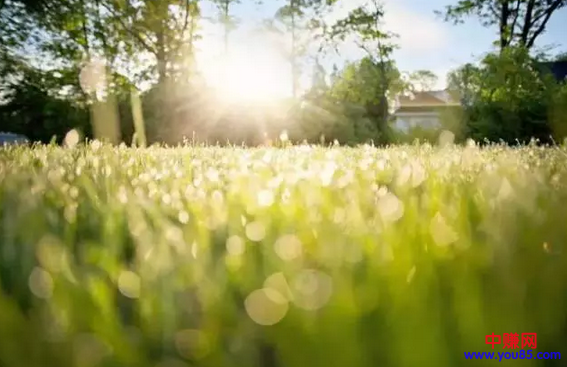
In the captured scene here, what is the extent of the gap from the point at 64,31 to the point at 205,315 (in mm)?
10602

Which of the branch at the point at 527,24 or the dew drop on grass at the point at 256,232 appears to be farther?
the branch at the point at 527,24

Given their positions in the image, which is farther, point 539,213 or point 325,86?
point 325,86

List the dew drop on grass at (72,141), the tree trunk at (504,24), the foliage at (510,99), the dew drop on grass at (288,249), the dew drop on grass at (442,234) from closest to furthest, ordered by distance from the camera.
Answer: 1. the dew drop on grass at (288,249)
2. the dew drop on grass at (442,234)
3. the dew drop on grass at (72,141)
4. the foliage at (510,99)
5. the tree trunk at (504,24)

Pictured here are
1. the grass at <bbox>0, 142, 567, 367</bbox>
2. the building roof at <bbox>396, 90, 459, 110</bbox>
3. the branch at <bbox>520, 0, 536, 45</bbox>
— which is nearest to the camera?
the grass at <bbox>0, 142, 567, 367</bbox>

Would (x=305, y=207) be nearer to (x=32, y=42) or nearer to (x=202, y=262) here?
(x=202, y=262)

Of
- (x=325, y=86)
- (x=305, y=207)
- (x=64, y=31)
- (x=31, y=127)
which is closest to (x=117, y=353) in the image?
(x=305, y=207)

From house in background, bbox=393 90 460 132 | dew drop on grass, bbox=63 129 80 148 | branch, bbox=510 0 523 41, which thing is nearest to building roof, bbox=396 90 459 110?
house in background, bbox=393 90 460 132

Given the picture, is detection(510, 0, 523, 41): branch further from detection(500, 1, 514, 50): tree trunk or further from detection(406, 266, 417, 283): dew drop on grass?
detection(406, 266, 417, 283): dew drop on grass

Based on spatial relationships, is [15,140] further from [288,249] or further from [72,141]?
[288,249]

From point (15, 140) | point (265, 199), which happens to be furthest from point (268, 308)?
point (15, 140)

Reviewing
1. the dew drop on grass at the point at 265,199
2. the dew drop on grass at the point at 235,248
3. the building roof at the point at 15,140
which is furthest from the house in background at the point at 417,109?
the dew drop on grass at the point at 235,248

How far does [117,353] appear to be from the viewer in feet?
2.66

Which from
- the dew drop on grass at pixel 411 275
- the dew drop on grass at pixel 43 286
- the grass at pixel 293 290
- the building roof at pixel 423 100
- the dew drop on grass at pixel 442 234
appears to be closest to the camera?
the grass at pixel 293 290

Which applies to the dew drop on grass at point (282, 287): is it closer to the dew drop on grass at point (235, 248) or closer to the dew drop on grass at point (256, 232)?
the dew drop on grass at point (235, 248)
